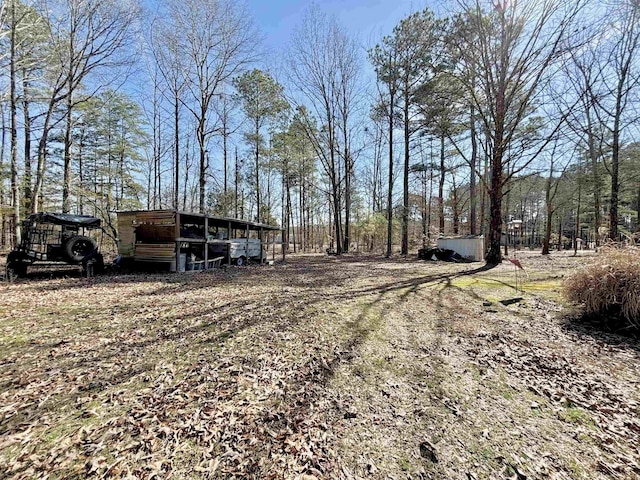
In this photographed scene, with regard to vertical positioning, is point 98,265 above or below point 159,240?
below

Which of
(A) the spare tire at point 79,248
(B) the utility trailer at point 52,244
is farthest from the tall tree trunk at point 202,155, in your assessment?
(A) the spare tire at point 79,248

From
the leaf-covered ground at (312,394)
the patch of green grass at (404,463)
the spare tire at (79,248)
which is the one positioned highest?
the spare tire at (79,248)

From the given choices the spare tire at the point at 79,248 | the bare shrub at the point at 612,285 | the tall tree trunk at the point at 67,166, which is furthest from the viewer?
the tall tree trunk at the point at 67,166

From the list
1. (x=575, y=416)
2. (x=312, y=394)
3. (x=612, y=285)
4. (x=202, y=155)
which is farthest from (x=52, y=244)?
(x=612, y=285)

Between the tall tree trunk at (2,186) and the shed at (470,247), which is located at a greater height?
the tall tree trunk at (2,186)

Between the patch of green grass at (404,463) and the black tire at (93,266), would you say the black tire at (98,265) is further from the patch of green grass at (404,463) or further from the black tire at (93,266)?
the patch of green grass at (404,463)

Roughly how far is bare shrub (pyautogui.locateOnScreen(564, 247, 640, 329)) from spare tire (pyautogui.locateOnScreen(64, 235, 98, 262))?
44.6ft

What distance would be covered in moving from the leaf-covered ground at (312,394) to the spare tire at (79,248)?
159 inches

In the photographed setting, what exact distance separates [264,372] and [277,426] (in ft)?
2.93

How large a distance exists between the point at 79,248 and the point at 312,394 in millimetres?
10499

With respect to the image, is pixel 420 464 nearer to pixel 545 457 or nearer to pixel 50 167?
pixel 545 457

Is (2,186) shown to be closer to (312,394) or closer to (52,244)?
(52,244)

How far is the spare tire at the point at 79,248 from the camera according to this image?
863 cm

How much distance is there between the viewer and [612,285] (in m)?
4.29
